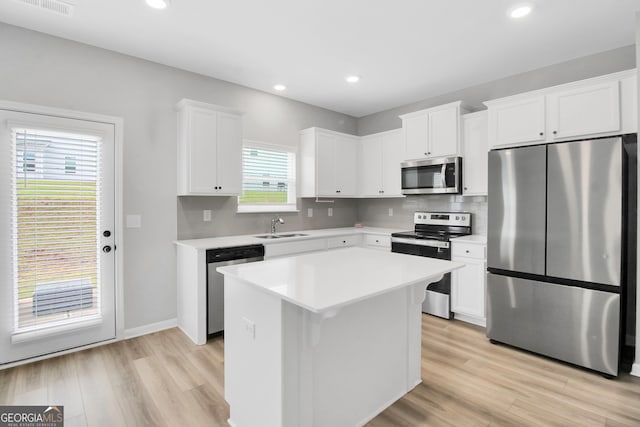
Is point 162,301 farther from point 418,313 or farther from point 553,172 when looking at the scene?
point 553,172

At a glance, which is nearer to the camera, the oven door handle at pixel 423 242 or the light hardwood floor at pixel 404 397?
the light hardwood floor at pixel 404 397

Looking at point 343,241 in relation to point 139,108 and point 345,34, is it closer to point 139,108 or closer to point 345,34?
point 345,34

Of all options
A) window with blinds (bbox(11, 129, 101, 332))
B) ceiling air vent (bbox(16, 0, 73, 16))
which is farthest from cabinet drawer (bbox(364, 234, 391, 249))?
ceiling air vent (bbox(16, 0, 73, 16))

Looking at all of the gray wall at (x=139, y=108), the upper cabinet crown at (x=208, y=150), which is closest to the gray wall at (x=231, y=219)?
the gray wall at (x=139, y=108)

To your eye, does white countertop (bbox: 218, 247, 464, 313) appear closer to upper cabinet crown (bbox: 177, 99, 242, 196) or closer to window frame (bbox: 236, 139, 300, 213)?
upper cabinet crown (bbox: 177, 99, 242, 196)

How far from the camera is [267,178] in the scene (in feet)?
14.0

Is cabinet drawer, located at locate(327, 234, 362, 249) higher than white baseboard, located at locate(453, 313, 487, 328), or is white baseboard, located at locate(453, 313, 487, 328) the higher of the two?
cabinet drawer, located at locate(327, 234, 362, 249)

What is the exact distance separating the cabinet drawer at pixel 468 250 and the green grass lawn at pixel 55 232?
3519 millimetres

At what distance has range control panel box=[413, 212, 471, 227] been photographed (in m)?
3.93

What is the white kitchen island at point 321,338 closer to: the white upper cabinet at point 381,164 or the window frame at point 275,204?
the window frame at point 275,204

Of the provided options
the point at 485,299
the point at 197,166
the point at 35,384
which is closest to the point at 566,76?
the point at 485,299

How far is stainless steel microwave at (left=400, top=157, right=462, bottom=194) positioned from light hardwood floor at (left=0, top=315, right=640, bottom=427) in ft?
5.72

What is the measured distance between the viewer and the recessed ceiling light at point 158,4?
230cm

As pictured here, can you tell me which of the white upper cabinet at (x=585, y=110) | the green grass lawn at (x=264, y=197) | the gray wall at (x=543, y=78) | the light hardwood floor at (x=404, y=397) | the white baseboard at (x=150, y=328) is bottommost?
the light hardwood floor at (x=404, y=397)
